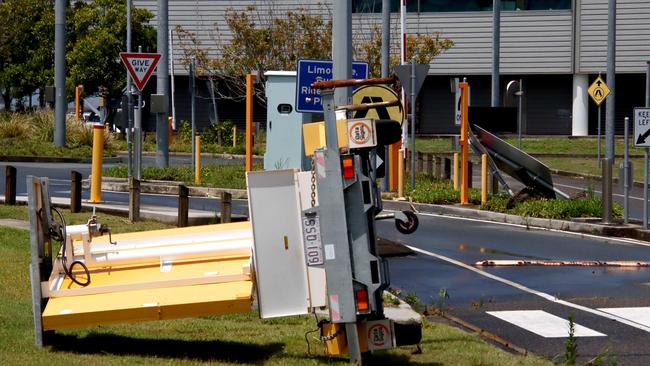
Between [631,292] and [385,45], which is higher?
[385,45]

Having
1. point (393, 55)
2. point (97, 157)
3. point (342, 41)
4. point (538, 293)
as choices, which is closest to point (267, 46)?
point (393, 55)

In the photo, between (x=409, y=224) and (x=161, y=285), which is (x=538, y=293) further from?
(x=161, y=285)

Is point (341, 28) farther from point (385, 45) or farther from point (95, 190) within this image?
point (385, 45)

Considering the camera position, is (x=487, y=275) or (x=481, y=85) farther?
(x=481, y=85)

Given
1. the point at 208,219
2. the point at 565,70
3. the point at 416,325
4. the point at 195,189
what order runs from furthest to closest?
the point at 565,70 → the point at 195,189 → the point at 208,219 → the point at 416,325

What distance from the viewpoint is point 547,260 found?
16375 millimetres

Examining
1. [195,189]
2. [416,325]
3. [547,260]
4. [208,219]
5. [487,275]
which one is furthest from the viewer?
[195,189]

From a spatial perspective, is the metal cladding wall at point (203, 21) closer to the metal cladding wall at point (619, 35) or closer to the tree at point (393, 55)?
the tree at point (393, 55)

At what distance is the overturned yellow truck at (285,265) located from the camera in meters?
8.36

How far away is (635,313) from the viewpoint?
1197cm

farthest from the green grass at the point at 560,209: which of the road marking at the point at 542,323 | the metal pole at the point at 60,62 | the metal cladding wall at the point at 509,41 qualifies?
the metal cladding wall at the point at 509,41

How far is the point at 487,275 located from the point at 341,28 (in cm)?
351

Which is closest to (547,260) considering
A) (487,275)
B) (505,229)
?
(487,275)

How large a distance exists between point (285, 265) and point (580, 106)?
163 ft
